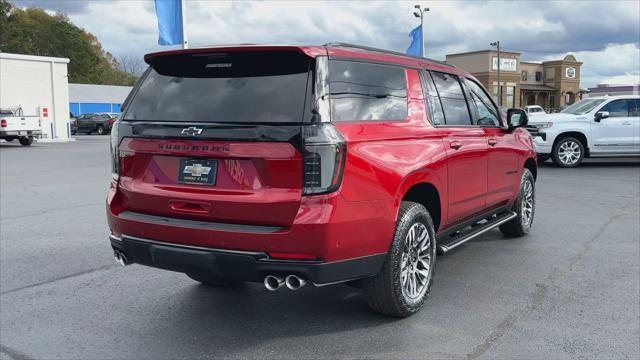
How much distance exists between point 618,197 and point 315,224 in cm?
815

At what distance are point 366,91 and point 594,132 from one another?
11966 millimetres

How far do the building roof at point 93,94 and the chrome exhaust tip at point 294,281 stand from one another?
62.3 meters

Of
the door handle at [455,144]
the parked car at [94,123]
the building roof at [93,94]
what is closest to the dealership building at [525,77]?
the parked car at [94,123]

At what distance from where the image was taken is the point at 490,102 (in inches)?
237

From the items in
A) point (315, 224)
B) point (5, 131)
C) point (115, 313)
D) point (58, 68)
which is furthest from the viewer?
point (58, 68)

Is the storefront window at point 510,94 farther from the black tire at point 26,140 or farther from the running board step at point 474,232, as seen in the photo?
the running board step at point 474,232

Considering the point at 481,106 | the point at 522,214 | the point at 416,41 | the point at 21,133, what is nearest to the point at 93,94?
the point at 21,133

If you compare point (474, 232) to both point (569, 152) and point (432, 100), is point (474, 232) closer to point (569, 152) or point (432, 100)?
point (432, 100)

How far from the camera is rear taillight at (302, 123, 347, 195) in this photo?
337 centimetres

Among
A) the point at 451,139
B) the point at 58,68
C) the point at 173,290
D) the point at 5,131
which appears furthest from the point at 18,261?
the point at 58,68

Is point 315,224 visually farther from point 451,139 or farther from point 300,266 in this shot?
point 451,139

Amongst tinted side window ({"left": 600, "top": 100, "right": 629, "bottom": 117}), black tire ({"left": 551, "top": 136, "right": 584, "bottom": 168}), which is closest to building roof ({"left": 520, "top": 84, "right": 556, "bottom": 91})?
tinted side window ({"left": 600, "top": 100, "right": 629, "bottom": 117})

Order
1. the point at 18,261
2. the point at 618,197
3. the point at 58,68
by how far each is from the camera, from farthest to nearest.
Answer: the point at 58,68 < the point at 618,197 < the point at 18,261

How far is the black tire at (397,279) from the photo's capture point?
3.89 metres
